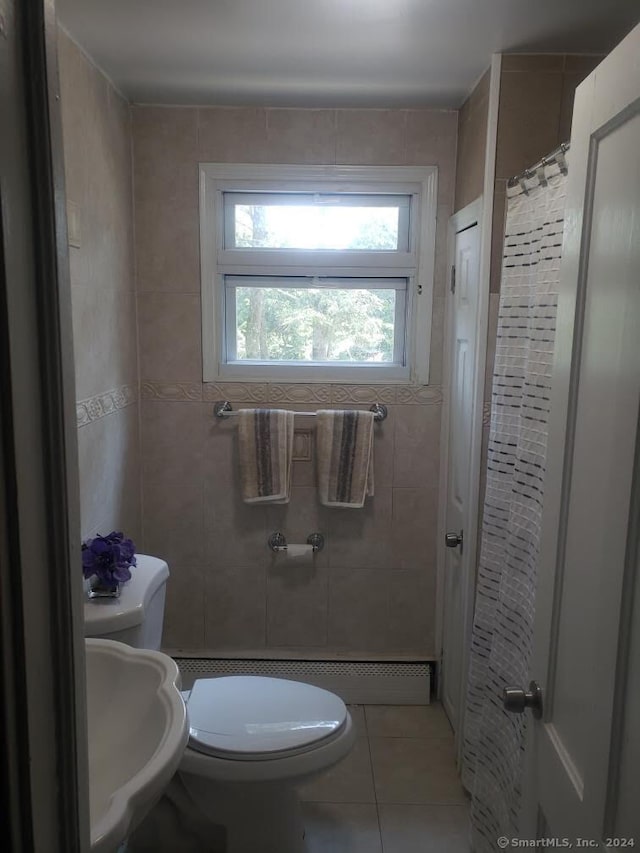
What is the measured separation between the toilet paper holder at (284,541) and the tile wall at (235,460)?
0.11 ft

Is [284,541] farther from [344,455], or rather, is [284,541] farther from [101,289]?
[101,289]

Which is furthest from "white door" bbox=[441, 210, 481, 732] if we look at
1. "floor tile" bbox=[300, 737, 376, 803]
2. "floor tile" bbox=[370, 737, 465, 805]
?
"floor tile" bbox=[300, 737, 376, 803]

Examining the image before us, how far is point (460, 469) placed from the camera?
2316mm

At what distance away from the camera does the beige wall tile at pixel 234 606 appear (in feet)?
8.71

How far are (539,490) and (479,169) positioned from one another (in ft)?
3.62

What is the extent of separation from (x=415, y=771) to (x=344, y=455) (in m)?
1.13

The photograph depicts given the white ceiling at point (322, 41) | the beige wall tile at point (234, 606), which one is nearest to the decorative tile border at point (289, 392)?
the beige wall tile at point (234, 606)

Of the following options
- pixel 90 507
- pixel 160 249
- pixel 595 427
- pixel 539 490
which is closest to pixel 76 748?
pixel 595 427

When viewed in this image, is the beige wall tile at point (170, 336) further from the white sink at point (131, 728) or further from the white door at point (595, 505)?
the white door at point (595, 505)

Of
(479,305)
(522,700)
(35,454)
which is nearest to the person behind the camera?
(35,454)

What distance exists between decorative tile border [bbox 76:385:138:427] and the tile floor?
1.30m

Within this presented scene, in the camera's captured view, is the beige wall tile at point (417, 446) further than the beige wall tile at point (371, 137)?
Answer: Yes

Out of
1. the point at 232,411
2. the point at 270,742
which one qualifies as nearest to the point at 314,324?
the point at 232,411

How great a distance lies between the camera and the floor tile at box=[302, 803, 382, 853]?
194 cm
